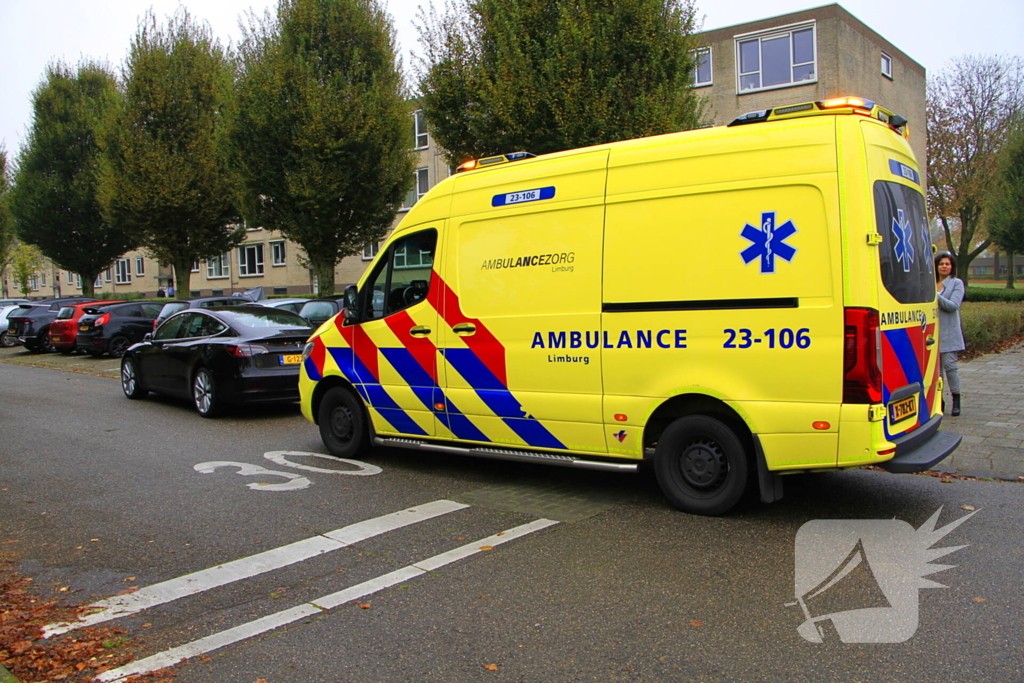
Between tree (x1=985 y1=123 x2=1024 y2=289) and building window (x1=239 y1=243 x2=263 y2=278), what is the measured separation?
130 ft

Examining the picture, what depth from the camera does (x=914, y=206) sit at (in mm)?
5773

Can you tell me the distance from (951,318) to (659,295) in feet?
16.8

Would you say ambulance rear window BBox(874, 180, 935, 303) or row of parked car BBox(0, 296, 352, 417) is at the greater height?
ambulance rear window BBox(874, 180, 935, 303)

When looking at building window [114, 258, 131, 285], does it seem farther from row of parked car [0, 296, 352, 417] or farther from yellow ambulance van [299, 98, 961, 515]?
yellow ambulance van [299, 98, 961, 515]

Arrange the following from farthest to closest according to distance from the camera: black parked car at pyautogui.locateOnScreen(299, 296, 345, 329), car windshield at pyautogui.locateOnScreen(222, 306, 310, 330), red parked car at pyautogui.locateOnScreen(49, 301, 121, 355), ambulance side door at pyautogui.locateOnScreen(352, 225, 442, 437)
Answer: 1. red parked car at pyautogui.locateOnScreen(49, 301, 121, 355)
2. black parked car at pyautogui.locateOnScreen(299, 296, 345, 329)
3. car windshield at pyautogui.locateOnScreen(222, 306, 310, 330)
4. ambulance side door at pyautogui.locateOnScreen(352, 225, 442, 437)

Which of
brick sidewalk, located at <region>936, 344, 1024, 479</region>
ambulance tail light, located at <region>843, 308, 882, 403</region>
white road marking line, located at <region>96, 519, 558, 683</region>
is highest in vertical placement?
ambulance tail light, located at <region>843, 308, 882, 403</region>

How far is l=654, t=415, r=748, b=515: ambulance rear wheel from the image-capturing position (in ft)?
18.2

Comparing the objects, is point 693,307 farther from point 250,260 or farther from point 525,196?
point 250,260

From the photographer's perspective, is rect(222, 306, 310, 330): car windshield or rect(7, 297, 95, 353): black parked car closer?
rect(222, 306, 310, 330): car windshield

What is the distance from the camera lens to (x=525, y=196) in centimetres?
652

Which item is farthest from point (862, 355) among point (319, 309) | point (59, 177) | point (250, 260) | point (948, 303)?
point (250, 260)

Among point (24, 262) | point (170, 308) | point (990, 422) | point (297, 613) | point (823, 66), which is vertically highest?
point (823, 66)

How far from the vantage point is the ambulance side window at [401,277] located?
7250 millimetres

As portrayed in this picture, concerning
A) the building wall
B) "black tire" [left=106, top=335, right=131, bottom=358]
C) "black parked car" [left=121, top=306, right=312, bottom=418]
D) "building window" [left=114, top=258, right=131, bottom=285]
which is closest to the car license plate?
"black parked car" [left=121, top=306, right=312, bottom=418]
